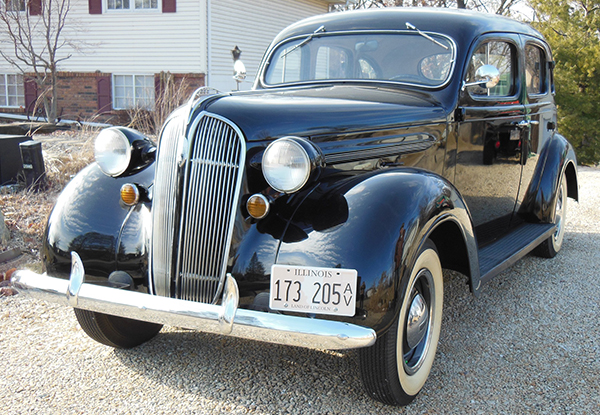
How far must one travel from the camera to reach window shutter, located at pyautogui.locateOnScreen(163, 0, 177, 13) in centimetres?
1436

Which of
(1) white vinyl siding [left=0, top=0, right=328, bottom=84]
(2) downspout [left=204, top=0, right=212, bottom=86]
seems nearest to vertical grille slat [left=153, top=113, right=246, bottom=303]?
(2) downspout [left=204, top=0, right=212, bottom=86]

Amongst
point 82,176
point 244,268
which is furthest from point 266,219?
point 82,176

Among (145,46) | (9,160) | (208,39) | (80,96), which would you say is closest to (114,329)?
(9,160)

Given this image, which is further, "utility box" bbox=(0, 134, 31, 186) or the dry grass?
"utility box" bbox=(0, 134, 31, 186)

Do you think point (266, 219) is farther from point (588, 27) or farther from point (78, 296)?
point (588, 27)

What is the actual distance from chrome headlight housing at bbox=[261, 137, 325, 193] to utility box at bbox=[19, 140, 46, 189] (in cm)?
443

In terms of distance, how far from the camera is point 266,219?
7.74ft

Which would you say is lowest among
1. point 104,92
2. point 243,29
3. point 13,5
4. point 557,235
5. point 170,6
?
point 557,235

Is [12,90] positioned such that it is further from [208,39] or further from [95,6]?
[208,39]

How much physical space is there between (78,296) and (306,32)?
2557 mm

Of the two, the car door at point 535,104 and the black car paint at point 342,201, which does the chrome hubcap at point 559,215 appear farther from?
the black car paint at point 342,201

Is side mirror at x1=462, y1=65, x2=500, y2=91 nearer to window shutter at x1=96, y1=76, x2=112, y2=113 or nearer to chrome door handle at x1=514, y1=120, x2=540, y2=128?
chrome door handle at x1=514, y1=120, x2=540, y2=128

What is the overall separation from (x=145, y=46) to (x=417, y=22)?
12.8 m

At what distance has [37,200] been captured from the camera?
5.58 metres
